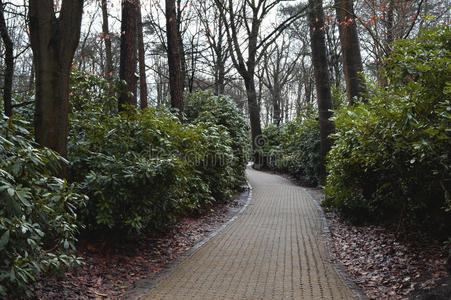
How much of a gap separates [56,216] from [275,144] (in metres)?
23.6

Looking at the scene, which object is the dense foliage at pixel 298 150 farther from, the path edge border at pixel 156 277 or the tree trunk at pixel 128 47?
the tree trunk at pixel 128 47

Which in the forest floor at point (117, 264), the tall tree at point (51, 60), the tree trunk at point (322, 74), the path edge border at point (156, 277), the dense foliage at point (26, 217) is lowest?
the path edge border at point (156, 277)

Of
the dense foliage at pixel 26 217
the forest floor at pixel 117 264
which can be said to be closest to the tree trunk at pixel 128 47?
the forest floor at pixel 117 264

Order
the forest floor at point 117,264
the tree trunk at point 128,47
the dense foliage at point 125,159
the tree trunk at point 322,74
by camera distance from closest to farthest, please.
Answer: the forest floor at point 117,264, the dense foliage at point 125,159, the tree trunk at point 128,47, the tree trunk at point 322,74

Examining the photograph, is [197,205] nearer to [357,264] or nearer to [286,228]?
[286,228]

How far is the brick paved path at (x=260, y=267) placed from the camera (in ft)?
14.6

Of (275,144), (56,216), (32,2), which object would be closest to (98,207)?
(56,216)

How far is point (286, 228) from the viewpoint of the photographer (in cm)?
820

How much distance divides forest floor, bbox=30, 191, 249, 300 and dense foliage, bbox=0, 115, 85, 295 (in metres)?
0.44

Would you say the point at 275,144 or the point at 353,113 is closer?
the point at 353,113

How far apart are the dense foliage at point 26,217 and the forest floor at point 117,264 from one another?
44 cm

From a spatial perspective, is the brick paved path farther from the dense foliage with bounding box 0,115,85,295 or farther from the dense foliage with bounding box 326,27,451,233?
the dense foliage with bounding box 326,27,451,233

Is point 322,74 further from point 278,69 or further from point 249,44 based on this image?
point 278,69

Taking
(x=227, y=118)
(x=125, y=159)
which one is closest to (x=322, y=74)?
(x=227, y=118)
